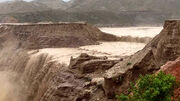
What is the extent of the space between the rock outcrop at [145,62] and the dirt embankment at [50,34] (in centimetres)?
1385

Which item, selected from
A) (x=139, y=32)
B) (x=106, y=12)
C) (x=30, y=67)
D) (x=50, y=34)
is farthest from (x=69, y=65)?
(x=106, y=12)

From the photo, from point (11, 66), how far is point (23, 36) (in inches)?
138

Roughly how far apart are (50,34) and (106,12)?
169ft

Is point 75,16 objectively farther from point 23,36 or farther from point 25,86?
point 25,86

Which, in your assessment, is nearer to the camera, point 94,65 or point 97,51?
point 94,65

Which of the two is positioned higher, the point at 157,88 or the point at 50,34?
the point at 157,88

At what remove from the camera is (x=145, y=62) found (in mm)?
9617

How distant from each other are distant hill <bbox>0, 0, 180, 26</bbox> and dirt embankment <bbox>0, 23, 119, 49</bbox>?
106ft

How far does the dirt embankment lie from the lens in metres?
23.8

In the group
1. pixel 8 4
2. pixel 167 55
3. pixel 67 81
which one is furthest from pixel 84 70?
pixel 8 4

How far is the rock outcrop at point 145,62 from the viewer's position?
9.49 metres

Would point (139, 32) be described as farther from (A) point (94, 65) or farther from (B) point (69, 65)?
(A) point (94, 65)

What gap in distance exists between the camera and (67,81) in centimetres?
1180

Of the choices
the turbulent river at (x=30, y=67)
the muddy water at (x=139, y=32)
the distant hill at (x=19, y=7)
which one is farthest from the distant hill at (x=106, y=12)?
the turbulent river at (x=30, y=67)
